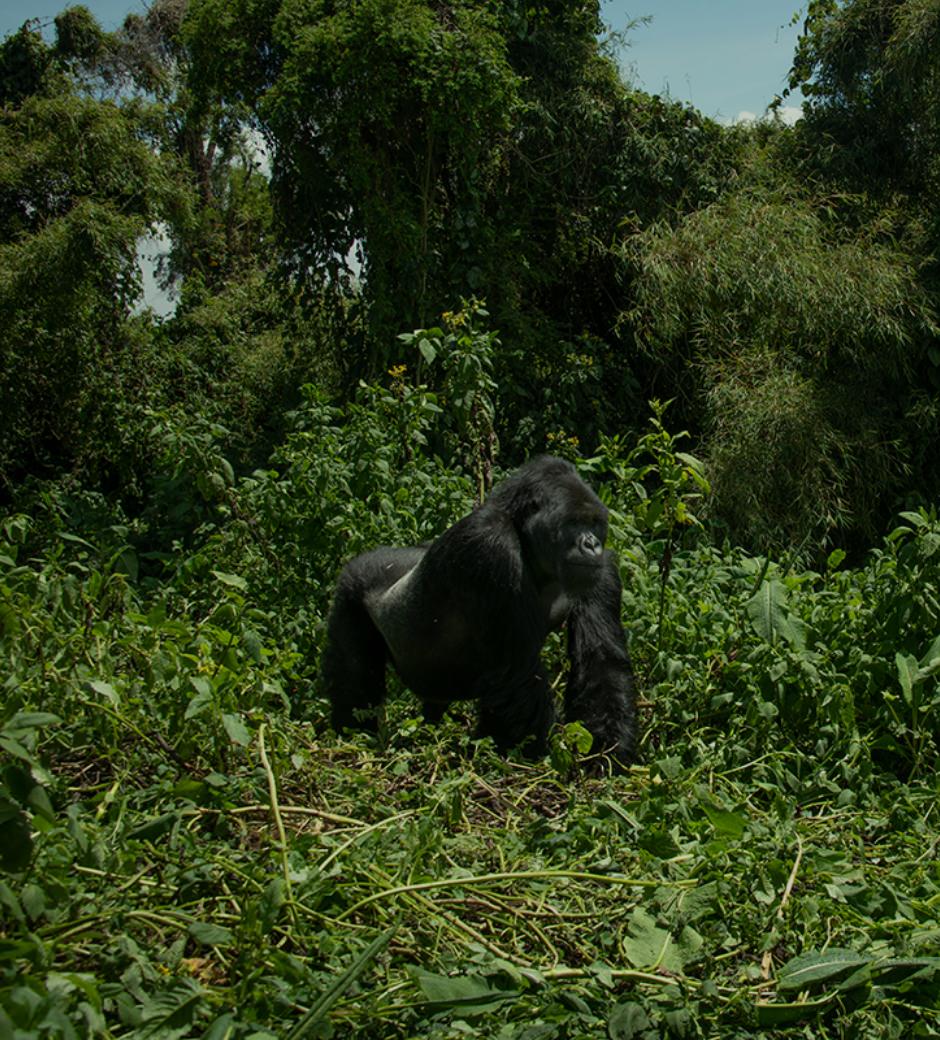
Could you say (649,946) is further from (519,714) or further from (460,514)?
(460,514)

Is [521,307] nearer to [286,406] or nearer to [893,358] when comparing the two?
[286,406]

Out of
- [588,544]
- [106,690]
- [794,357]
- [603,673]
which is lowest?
[603,673]

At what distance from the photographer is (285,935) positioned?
2.13m

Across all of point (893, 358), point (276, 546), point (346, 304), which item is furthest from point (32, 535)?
point (893, 358)

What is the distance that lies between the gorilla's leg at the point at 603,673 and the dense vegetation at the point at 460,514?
0.74 feet

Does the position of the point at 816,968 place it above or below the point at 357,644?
below

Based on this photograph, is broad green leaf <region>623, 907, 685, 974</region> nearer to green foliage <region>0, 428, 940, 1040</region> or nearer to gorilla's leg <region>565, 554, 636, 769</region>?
green foliage <region>0, 428, 940, 1040</region>

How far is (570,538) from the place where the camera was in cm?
402

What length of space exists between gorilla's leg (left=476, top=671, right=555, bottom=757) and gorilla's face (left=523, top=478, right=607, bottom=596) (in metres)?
0.37

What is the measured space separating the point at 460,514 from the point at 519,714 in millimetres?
1661

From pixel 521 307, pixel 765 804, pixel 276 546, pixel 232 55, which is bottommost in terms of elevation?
pixel 765 804

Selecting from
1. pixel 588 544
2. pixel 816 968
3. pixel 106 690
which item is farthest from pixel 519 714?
pixel 816 968

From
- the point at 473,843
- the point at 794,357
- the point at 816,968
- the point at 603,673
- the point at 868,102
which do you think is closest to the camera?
the point at 816,968

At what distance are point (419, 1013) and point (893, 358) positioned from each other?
7.60 m
